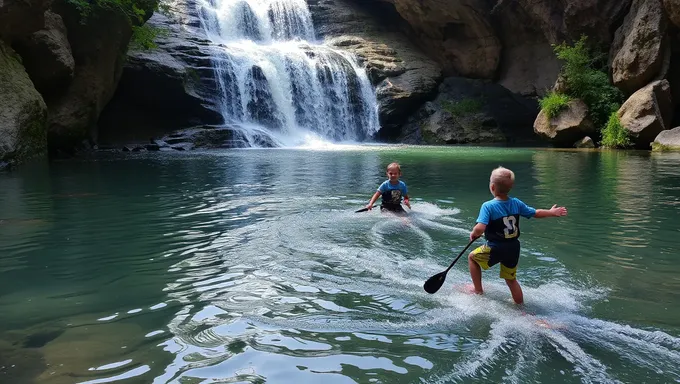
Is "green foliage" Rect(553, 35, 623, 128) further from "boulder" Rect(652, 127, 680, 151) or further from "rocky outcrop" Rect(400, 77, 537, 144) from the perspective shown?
"rocky outcrop" Rect(400, 77, 537, 144)

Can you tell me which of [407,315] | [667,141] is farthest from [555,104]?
[407,315]

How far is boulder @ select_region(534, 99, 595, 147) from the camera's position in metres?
26.8

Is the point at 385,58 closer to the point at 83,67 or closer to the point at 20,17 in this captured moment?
the point at 83,67

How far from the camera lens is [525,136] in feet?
113

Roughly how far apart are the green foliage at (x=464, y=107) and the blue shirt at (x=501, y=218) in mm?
30884

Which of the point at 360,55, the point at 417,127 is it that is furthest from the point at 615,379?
the point at 360,55

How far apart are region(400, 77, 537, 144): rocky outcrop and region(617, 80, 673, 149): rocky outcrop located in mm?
10253

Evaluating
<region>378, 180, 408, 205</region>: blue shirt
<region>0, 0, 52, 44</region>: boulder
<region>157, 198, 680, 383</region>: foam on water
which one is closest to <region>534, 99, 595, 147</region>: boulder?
<region>378, 180, 408, 205</region>: blue shirt

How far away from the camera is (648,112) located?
2327 cm

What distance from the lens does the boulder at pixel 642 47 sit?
23.2 metres

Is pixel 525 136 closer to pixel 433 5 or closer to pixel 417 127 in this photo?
pixel 417 127

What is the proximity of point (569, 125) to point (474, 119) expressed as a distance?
8.19 meters

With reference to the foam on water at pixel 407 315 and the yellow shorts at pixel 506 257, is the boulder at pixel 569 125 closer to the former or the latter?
the foam on water at pixel 407 315

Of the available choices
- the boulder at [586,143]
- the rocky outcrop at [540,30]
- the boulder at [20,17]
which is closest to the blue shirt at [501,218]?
the boulder at [20,17]
